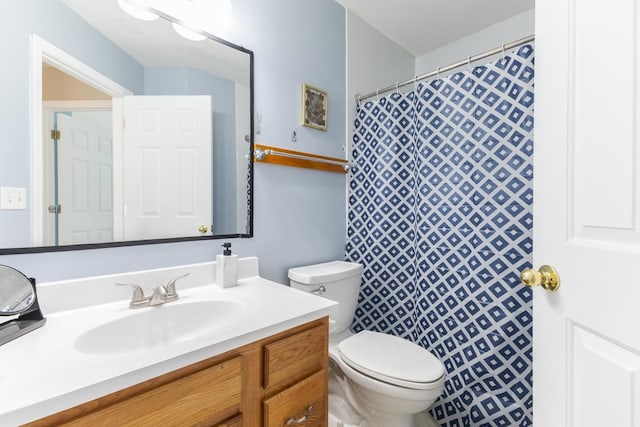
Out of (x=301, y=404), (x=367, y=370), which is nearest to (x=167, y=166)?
(x=301, y=404)

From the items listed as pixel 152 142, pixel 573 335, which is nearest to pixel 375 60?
pixel 152 142

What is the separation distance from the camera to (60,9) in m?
0.95

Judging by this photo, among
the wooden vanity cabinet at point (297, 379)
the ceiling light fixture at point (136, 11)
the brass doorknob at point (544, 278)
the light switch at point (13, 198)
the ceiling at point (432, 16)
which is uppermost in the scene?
the ceiling at point (432, 16)

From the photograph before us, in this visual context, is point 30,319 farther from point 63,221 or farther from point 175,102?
point 175,102

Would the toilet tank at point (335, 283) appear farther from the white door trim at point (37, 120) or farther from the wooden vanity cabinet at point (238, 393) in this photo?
the white door trim at point (37, 120)

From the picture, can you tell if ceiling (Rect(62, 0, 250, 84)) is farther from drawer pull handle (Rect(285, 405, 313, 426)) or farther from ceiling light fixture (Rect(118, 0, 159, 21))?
drawer pull handle (Rect(285, 405, 313, 426))

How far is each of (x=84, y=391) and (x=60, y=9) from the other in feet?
3.62

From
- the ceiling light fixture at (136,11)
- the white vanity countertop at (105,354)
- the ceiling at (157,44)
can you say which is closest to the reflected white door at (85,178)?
the white vanity countertop at (105,354)

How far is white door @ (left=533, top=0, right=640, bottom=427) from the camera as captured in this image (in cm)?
56

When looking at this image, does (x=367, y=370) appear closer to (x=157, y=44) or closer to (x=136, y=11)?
(x=157, y=44)

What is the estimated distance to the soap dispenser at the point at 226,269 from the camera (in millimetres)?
1185

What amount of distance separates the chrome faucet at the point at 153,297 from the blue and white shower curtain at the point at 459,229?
1109 mm

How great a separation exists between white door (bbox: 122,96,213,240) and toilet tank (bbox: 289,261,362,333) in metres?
0.49

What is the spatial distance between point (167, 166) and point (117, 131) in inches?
7.7
